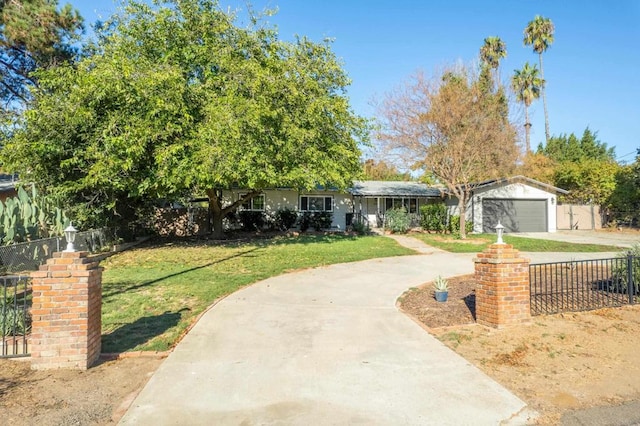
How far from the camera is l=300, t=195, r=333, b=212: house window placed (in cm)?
2536

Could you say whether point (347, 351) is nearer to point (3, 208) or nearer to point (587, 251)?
point (3, 208)

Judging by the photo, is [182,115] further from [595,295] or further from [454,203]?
[454,203]

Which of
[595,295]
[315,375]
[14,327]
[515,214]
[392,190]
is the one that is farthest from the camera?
[392,190]

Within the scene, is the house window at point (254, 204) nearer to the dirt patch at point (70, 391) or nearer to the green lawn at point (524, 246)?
the green lawn at point (524, 246)

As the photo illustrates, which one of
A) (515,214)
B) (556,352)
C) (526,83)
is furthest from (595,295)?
(526,83)

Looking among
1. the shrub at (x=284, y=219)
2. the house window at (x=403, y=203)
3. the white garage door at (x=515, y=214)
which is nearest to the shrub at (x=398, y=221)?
the house window at (x=403, y=203)

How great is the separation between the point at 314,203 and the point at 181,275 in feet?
51.8

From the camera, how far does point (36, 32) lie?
15992 mm

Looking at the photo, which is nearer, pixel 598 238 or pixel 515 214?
pixel 598 238

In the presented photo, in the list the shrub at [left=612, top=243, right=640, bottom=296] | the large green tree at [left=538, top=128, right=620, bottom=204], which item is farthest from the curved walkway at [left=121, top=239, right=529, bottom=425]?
the large green tree at [left=538, top=128, right=620, bottom=204]

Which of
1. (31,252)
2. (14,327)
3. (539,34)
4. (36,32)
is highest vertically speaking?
(539,34)

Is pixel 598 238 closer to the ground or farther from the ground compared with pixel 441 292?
farther from the ground

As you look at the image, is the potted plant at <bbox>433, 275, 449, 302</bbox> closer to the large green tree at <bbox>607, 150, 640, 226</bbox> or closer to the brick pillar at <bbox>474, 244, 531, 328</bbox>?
the brick pillar at <bbox>474, 244, 531, 328</bbox>

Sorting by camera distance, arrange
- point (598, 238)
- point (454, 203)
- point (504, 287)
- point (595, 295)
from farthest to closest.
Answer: point (454, 203)
point (598, 238)
point (595, 295)
point (504, 287)
